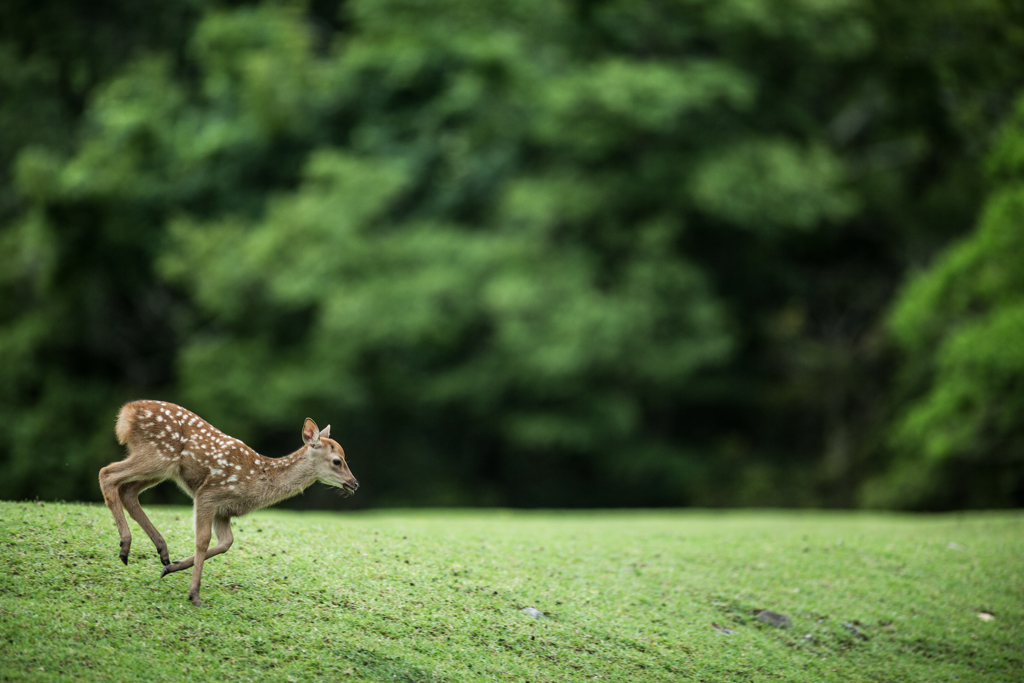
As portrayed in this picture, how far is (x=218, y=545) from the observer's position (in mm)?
5902

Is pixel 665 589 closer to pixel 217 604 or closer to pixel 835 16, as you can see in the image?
pixel 217 604

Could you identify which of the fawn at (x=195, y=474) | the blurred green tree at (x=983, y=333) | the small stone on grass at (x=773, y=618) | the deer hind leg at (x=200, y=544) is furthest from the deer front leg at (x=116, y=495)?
the blurred green tree at (x=983, y=333)

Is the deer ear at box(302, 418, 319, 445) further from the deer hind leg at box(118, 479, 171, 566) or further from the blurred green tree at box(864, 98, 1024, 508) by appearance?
the blurred green tree at box(864, 98, 1024, 508)

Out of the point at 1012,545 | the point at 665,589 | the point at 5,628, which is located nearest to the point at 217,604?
the point at 5,628

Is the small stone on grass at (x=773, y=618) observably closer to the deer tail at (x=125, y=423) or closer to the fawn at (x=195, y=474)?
the fawn at (x=195, y=474)

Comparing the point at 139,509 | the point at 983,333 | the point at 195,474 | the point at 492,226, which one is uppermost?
the point at 492,226

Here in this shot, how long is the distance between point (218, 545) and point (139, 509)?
544 millimetres

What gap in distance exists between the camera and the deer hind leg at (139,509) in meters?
5.85

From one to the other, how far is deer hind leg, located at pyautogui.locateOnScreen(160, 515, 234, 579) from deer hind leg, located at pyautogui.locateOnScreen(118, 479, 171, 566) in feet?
0.23

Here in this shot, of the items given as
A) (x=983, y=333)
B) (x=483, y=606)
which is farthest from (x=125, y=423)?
(x=983, y=333)

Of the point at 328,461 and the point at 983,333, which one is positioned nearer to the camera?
the point at 328,461

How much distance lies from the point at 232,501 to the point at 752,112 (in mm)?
18429

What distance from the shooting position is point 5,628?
523 cm

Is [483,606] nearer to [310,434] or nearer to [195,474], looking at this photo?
[310,434]
